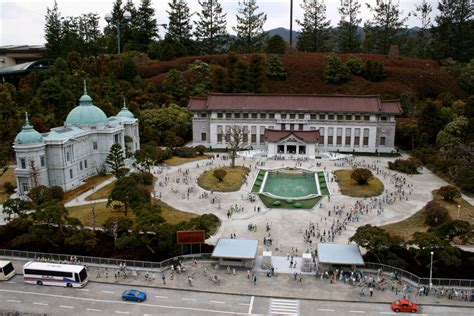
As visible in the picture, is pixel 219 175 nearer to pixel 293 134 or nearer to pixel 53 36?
pixel 293 134

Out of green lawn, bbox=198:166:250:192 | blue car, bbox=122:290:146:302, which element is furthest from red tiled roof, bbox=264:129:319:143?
blue car, bbox=122:290:146:302

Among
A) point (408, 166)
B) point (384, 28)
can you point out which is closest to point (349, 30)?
point (384, 28)

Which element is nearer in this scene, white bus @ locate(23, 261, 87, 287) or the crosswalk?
the crosswalk

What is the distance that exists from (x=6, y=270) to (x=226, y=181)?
3173 cm

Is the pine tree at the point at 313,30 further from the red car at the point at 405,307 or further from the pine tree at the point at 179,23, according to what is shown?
the red car at the point at 405,307

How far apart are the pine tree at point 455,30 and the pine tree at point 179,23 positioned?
69887mm

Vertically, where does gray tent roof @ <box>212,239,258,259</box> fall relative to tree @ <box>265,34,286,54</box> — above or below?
below

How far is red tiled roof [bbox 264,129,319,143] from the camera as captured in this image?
258ft

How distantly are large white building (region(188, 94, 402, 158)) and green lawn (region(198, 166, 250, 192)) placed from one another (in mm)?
14531

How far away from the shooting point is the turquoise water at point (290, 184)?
58.4 meters

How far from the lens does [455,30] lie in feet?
380

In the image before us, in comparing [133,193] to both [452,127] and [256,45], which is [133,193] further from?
[256,45]

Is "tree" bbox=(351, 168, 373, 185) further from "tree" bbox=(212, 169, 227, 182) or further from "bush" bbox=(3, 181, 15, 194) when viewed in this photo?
"bush" bbox=(3, 181, 15, 194)

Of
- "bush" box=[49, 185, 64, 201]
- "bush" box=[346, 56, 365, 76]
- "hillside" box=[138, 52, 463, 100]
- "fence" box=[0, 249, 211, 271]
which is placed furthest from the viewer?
"bush" box=[346, 56, 365, 76]
